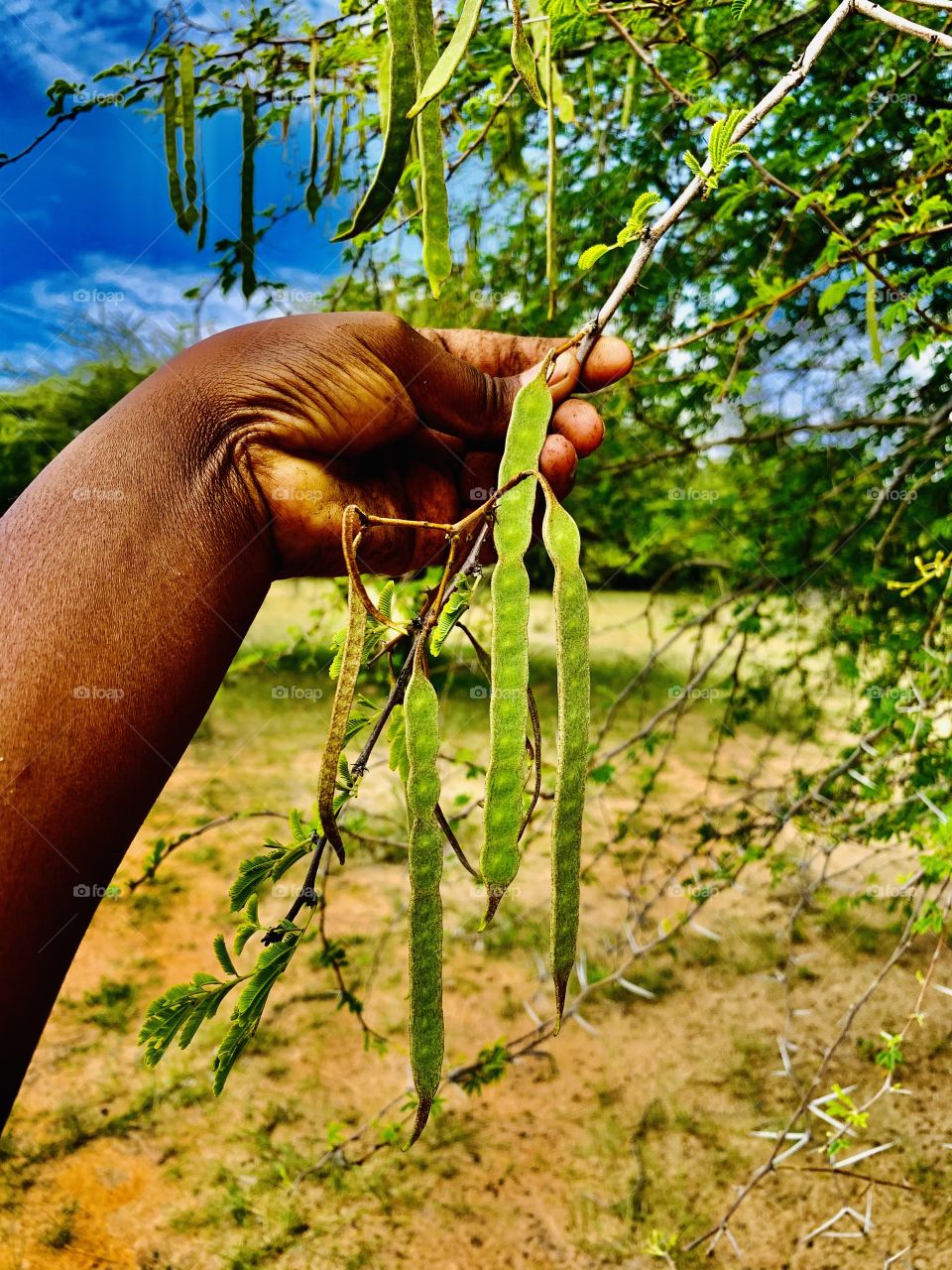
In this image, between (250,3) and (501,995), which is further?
(501,995)

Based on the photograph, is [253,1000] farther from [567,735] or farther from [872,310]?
[872,310]

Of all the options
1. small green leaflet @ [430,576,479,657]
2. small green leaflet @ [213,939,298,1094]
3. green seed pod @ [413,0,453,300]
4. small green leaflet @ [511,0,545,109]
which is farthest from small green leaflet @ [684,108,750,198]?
small green leaflet @ [213,939,298,1094]

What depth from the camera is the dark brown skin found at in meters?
0.95

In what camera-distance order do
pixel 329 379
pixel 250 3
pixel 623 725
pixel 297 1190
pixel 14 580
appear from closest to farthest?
pixel 14 580, pixel 329 379, pixel 250 3, pixel 297 1190, pixel 623 725

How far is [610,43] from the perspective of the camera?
246 cm

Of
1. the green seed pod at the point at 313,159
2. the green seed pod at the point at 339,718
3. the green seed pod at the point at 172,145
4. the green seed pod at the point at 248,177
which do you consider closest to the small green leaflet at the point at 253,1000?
the green seed pod at the point at 339,718

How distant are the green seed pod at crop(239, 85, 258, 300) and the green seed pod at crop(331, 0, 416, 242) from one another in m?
1.01

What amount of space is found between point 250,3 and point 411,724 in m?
2.49

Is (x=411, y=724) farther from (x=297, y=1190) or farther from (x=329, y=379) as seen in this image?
(x=297, y=1190)

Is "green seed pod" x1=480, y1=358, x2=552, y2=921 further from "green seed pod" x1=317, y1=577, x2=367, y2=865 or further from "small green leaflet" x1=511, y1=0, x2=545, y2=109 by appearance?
"small green leaflet" x1=511, y1=0, x2=545, y2=109

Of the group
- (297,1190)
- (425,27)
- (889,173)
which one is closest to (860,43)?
(889,173)

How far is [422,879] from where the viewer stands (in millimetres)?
829

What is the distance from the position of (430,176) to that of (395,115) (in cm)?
9

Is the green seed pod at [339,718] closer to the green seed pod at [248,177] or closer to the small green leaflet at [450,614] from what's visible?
the small green leaflet at [450,614]
